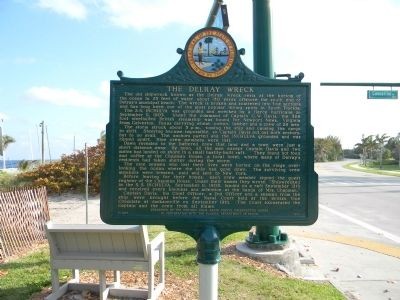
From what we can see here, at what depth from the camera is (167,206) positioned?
3910 mm

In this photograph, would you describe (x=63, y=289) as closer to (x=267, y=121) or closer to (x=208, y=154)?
(x=208, y=154)

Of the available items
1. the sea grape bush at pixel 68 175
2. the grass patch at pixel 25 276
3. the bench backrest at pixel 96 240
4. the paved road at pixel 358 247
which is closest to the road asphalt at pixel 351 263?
the paved road at pixel 358 247

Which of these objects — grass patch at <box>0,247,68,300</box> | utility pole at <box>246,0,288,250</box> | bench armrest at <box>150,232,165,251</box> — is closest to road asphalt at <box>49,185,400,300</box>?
utility pole at <box>246,0,288,250</box>

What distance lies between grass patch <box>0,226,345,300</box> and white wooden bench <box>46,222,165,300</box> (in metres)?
0.70

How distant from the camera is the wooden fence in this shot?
24.3ft

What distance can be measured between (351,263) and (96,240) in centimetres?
464

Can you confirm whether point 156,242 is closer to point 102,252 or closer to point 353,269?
point 102,252

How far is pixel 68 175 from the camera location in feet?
62.7

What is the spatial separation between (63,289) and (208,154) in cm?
242

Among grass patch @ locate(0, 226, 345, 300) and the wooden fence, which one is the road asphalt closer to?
grass patch @ locate(0, 226, 345, 300)

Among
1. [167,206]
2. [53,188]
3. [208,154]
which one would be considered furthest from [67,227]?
[53,188]

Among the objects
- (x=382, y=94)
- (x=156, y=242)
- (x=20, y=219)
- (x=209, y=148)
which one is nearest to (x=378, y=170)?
(x=382, y=94)

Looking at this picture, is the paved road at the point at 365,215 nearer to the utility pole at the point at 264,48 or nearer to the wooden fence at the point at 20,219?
the utility pole at the point at 264,48

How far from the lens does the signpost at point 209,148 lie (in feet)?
12.8
